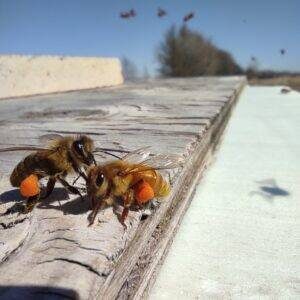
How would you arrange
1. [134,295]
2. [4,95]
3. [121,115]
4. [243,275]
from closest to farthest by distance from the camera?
[134,295] < [243,275] < [121,115] < [4,95]

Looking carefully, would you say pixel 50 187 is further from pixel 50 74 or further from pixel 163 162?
pixel 50 74

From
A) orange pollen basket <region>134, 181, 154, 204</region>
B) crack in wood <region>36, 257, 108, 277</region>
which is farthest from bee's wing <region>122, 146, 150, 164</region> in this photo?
crack in wood <region>36, 257, 108, 277</region>

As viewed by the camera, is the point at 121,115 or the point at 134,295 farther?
the point at 121,115

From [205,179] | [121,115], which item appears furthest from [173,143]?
[121,115]

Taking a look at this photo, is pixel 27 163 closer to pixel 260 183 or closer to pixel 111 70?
pixel 260 183

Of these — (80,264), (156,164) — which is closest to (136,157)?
(156,164)

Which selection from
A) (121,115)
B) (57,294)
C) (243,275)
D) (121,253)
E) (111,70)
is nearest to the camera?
(57,294)

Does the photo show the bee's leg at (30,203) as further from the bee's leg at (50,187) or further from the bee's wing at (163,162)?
the bee's wing at (163,162)

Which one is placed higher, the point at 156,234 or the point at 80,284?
the point at 80,284
